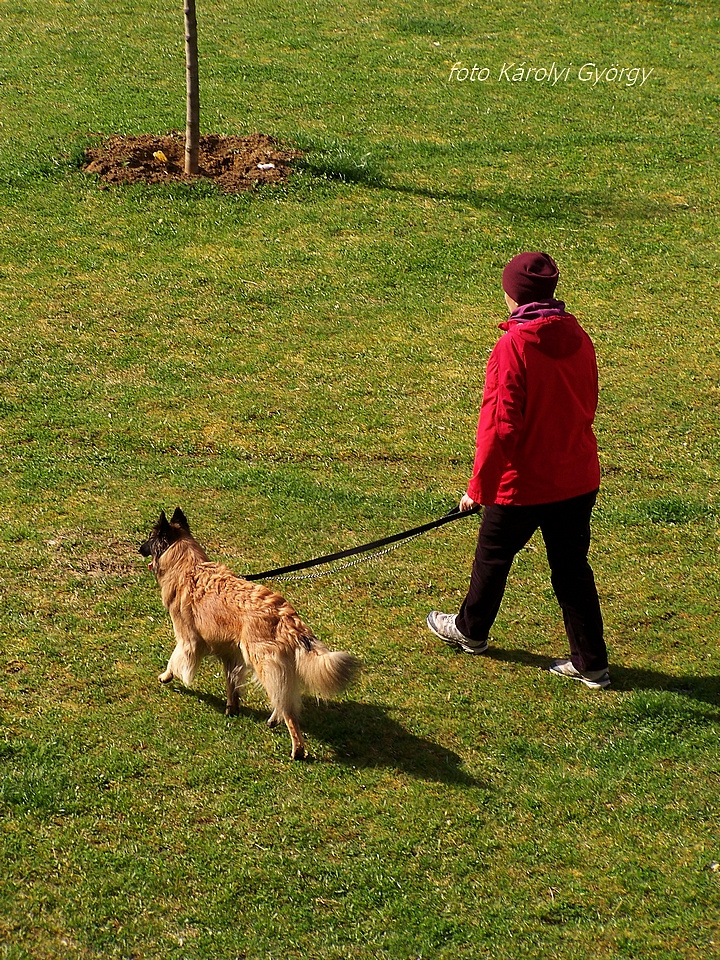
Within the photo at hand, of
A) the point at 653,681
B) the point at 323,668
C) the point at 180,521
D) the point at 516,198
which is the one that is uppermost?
the point at 516,198

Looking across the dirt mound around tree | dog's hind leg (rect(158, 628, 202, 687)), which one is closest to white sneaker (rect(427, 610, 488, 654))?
dog's hind leg (rect(158, 628, 202, 687))

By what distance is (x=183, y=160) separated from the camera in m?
11.1

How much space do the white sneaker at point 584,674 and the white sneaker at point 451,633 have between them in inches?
16.5

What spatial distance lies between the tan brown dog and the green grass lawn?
286 millimetres

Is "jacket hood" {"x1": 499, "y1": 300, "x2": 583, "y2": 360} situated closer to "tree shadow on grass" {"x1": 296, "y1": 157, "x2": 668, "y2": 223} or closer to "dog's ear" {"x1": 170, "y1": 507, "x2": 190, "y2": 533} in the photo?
"dog's ear" {"x1": 170, "y1": 507, "x2": 190, "y2": 533}

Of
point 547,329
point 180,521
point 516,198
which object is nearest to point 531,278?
point 547,329

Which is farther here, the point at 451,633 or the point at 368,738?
the point at 451,633

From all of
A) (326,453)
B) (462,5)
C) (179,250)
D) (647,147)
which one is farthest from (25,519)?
(462,5)

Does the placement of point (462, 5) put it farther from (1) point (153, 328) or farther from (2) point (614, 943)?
(2) point (614, 943)

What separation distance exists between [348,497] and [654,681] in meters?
2.40

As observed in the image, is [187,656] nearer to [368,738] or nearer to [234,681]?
[234,681]

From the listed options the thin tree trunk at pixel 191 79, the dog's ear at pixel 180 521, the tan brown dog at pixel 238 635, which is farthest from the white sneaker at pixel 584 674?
the thin tree trunk at pixel 191 79

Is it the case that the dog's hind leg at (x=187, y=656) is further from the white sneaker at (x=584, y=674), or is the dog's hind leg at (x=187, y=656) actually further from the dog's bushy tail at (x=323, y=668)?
the white sneaker at (x=584, y=674)

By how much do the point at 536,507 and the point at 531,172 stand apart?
7.50 meters
